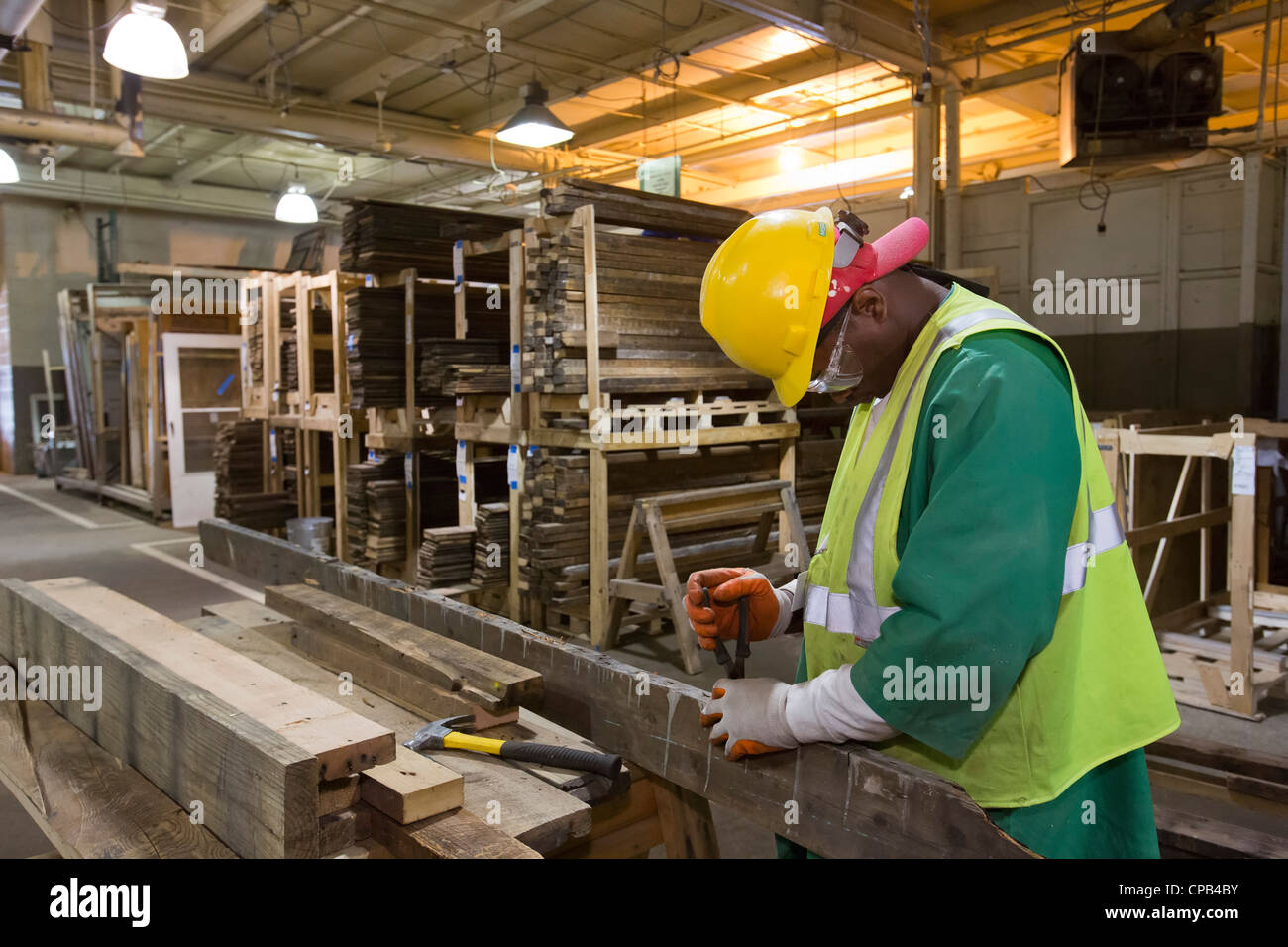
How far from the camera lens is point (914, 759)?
5.48ft

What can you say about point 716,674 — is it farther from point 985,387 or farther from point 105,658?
point 985,387

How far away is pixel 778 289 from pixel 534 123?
723 cm

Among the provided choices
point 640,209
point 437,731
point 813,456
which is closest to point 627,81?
point 640,209

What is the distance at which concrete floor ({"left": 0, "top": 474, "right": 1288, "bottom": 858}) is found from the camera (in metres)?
3.90

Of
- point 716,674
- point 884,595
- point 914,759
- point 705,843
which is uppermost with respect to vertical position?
point 884,595

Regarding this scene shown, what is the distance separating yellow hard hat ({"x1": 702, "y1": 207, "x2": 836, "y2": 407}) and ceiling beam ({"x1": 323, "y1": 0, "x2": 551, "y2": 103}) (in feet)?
27.7

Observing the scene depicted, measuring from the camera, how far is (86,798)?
1.94 meters

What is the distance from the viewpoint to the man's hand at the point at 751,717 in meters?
1.66

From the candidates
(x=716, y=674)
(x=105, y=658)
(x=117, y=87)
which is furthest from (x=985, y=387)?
A: (x=117, y=87)

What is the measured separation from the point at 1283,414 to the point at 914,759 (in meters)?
9.59

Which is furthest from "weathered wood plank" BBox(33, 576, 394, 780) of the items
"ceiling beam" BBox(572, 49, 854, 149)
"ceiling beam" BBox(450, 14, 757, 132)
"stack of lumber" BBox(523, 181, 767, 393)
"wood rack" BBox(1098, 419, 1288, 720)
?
"ceiling beam" BBox(572, 49, 854, 149)

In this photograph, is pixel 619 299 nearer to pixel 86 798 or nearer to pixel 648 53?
pixel 86 798

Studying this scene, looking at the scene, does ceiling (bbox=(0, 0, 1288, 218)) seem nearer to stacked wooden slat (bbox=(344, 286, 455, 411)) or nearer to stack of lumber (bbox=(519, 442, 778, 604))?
stacked wooden slat (bbox=(344, 286, 455, 411))

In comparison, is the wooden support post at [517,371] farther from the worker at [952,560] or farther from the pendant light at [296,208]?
the pendant light at [296,208]
